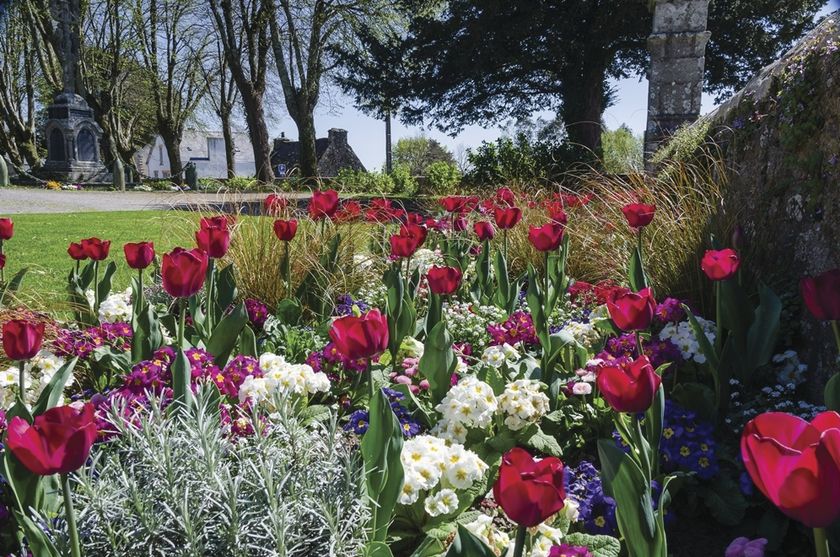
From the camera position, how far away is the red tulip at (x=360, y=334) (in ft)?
5.60

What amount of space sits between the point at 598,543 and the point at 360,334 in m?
0.84

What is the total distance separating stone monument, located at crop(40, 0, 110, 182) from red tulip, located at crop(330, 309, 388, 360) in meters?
24.4

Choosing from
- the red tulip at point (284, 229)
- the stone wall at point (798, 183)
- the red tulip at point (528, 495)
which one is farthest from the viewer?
the red tulip at point (284, 229)

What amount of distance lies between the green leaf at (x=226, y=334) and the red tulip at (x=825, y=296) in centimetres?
185

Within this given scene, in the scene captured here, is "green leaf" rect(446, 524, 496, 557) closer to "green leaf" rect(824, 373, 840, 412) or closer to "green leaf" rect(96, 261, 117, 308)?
"green leaf" rect(824, 373, 840, 412)

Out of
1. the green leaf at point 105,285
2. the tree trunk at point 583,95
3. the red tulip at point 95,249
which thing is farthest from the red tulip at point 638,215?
the tree trunk at point 583,95

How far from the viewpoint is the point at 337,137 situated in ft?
138

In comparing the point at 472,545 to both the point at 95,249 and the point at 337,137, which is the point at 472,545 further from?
the point at 337,137

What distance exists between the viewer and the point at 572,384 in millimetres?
2666

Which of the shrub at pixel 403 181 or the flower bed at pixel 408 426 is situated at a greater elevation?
the shrub at pixel 403 181

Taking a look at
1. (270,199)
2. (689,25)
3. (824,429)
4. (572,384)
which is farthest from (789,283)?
(689,25)

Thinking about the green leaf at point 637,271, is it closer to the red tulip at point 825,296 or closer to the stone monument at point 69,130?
the red tulip at point 825,296

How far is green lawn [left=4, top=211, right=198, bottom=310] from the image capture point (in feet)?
16.4

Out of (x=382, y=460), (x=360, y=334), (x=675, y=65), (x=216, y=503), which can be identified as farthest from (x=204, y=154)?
→ (x=216, y=503)
